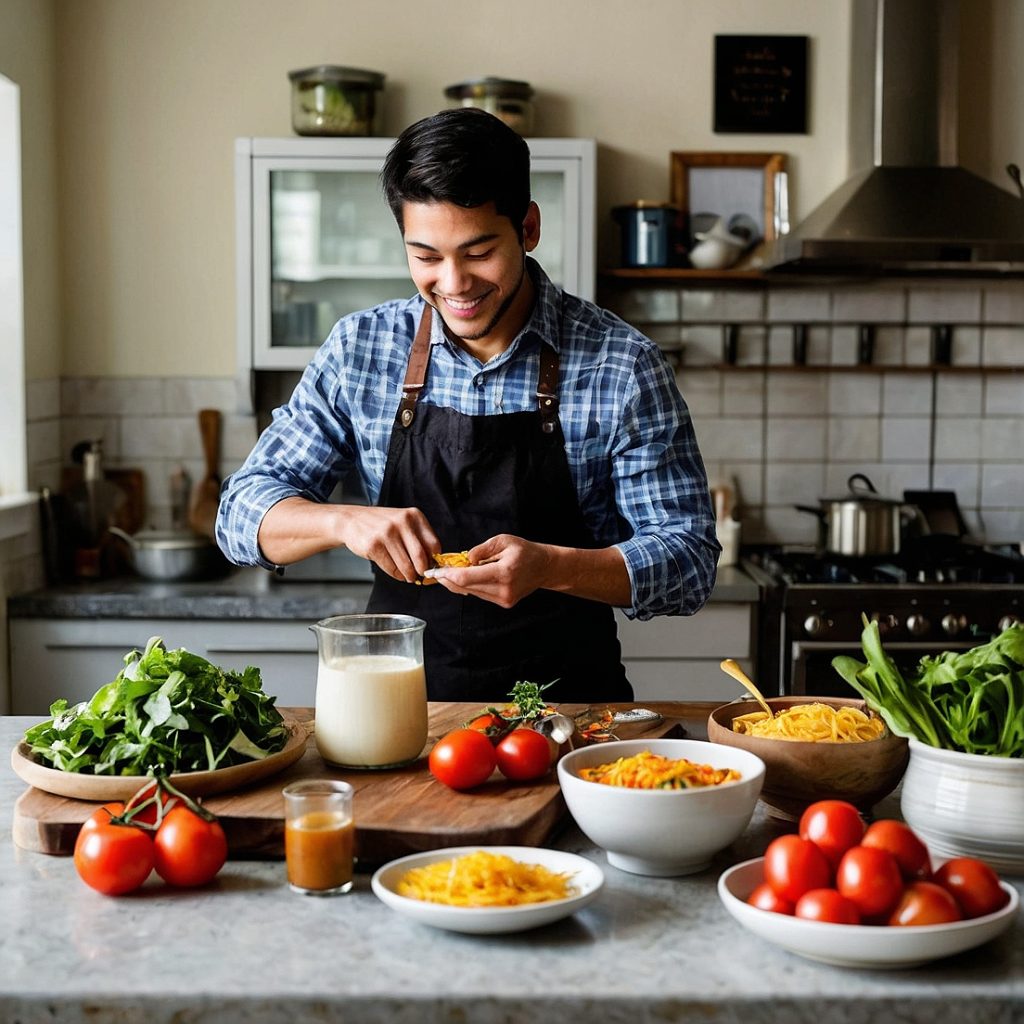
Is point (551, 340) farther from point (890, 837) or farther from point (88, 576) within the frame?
point (88, 576)

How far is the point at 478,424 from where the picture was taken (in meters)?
2.42

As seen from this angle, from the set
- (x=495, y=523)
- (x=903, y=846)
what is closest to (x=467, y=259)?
(x=495, y=523)

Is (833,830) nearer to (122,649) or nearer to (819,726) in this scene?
(819,726)

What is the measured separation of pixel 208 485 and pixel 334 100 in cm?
126

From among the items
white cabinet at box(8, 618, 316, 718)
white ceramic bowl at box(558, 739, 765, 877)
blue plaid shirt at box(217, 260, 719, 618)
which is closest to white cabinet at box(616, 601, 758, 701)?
white cabinet at box(8, 618, 316, 718)

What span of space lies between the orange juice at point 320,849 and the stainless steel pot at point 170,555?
2.56 metres

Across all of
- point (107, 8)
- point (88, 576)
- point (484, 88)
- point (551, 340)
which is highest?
point (107, 8)

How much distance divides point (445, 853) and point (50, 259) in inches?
128

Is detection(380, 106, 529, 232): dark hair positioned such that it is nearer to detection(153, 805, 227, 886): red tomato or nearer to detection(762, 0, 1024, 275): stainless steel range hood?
detection(153, 805, 227, 886): red tomato

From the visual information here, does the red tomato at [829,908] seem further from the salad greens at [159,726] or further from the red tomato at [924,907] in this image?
the salad greens at [159,726]

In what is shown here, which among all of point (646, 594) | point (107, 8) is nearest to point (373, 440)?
point (646, 594)

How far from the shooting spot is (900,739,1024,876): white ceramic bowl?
1.48 m

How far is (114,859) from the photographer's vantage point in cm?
144

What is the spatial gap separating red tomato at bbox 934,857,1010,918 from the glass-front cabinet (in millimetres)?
2820
